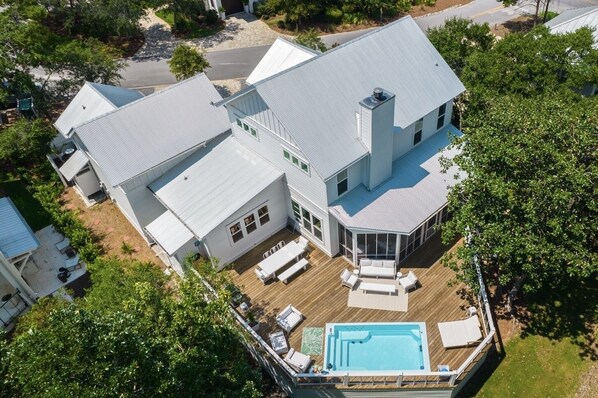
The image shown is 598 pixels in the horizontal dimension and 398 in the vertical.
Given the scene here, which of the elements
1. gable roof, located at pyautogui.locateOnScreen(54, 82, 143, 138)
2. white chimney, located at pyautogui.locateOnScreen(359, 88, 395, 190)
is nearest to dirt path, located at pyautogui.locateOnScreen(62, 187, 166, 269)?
gable roof, located at pyautogui.locateOnScreen(54, 82, 143, 138)

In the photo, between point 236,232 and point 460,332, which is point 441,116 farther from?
point 236,232

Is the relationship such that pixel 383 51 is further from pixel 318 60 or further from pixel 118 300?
pixel 118 300

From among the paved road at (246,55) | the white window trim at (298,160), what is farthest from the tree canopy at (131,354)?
the paved road at (246,55)

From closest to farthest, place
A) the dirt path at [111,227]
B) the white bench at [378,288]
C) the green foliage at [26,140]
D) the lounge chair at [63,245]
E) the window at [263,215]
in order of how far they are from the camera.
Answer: the white bench at [378,288]
the window at [263,215]
the dirt path at [111,227]
the lounge chair at [63,245]
the green foliage at [26,140]

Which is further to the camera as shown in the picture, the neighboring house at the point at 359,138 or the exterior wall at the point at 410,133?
the exterior wall at the point at 410,133

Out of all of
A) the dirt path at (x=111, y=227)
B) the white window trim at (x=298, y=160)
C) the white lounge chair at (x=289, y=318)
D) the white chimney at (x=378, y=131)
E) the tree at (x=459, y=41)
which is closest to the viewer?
the white chimney at (x=378, y=131)

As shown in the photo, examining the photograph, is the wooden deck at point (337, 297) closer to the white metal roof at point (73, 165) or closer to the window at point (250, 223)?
the window at point (250, 223)

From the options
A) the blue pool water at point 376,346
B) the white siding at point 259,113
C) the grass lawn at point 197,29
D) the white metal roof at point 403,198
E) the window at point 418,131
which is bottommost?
the blue pool water at point 376,346

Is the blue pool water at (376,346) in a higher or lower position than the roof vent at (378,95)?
lower
